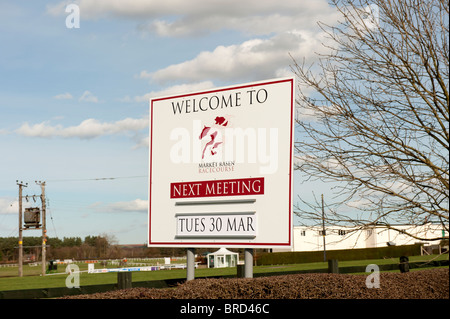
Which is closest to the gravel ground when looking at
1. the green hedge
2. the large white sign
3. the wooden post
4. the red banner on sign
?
the wooden post

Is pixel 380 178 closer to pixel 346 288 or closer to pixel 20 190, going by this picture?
pixel 346 288

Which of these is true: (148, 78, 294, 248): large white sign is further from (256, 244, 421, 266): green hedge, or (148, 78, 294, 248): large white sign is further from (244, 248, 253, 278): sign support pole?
(256, 244, 421, 266): green hedge

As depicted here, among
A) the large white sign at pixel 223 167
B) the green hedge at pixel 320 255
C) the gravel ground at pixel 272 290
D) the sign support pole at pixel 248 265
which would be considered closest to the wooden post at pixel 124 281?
the gravel ground at pixel 272 290

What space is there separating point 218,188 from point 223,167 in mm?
451

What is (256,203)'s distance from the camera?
10.5m

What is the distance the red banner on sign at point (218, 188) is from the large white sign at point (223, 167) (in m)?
0.02

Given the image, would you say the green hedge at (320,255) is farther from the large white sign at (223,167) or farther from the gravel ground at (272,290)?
the large white sign at (223,167)

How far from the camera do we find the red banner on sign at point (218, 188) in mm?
10531

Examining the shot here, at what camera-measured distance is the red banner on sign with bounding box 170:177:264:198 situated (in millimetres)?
10531

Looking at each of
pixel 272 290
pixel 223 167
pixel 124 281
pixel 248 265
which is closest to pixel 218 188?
pixel 223 167

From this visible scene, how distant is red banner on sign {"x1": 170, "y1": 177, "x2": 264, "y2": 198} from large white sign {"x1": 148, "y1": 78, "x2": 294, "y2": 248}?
0.02 meters

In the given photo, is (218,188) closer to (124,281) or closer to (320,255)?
(124,281)

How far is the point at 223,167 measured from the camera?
1084 cm
